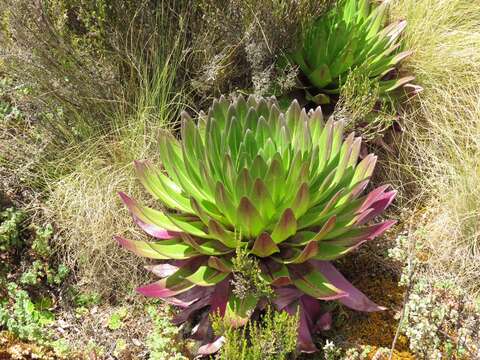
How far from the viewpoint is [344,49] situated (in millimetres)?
3475

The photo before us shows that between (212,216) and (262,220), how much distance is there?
244mm

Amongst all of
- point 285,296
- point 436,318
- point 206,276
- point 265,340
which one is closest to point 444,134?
point 436,318

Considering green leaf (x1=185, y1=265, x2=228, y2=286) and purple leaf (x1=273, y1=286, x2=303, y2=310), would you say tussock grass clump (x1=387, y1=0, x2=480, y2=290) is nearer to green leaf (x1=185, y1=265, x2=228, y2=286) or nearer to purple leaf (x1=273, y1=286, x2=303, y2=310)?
purple leaf (x1=273, y1=286, x2=303, y2=310)

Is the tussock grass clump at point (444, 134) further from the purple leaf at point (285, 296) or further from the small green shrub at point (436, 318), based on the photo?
the purple leaf at point (285, 296)

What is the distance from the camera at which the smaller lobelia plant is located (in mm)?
3523

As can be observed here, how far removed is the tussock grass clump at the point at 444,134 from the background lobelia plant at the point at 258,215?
0.63 meters

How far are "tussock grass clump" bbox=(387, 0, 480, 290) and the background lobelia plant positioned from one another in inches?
24.8

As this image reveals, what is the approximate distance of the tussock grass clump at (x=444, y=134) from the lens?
10.2ft

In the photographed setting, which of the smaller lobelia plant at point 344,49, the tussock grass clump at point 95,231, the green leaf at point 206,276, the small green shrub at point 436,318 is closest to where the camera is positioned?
the small green shrub at point 436,318

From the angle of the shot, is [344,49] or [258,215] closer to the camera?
[258,215]

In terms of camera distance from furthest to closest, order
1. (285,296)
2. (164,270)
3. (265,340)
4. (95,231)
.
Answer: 1. (95,231)
2. (164,270)
3. (285,296)
4. (265,340)

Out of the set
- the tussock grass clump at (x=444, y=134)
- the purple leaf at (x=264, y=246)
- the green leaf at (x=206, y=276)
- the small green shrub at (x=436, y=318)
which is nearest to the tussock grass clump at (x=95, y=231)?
the green leaf at (x=206, y=276)

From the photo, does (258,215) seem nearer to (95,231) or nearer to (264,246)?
(264,246)

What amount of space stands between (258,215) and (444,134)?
172 centimetres
